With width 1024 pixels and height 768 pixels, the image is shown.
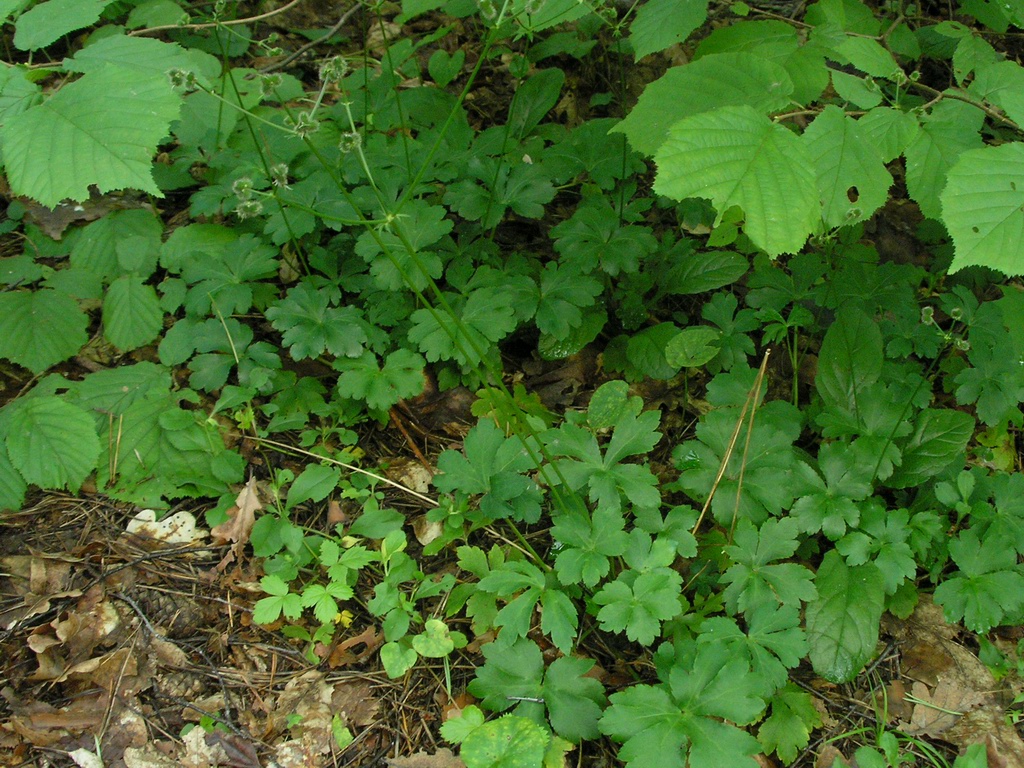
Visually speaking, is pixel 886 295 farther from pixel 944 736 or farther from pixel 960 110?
pixel 944 736

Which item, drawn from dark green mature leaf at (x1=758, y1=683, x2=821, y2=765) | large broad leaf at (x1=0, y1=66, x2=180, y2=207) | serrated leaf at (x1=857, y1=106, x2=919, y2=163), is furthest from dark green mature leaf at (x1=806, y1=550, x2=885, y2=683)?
large broad leaf at (x1=0, y1=66, x2=180, y2=207)

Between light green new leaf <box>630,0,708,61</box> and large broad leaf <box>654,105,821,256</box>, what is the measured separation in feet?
2.18

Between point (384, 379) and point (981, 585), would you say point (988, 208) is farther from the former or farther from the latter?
point (384, 379)

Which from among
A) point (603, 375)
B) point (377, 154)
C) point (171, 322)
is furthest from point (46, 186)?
point (603, 375)

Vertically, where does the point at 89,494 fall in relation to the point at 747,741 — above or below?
above

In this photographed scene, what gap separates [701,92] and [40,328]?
94.7 inches

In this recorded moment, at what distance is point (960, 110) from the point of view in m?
2.05

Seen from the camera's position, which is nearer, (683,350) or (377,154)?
(683,350)

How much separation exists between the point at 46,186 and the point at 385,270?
1.07 metres

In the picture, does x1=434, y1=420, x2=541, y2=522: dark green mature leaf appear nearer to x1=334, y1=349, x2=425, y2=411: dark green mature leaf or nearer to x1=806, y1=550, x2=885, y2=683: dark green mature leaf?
x1=334, y1=349, x2=425, y2=411: dark green mature leaf

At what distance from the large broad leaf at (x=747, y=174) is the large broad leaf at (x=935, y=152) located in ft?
1.41

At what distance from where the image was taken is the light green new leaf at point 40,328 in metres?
2.72

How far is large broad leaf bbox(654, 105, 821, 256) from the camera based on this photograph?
5.57 feet

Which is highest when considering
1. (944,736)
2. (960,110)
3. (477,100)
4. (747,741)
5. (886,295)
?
(960,110)
